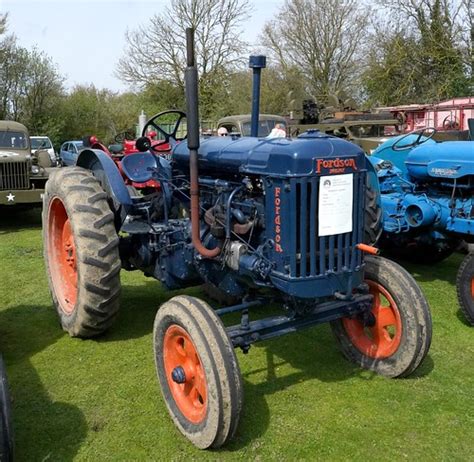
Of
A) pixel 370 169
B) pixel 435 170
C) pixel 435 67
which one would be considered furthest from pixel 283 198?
pixel 435 67

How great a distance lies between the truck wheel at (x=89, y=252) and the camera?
3711 mm

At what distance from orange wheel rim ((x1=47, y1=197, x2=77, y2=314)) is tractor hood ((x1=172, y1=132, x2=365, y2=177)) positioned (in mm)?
1688

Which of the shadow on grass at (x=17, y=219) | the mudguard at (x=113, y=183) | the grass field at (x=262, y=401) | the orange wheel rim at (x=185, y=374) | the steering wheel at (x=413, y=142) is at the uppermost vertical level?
the steering wheel at (x=413, y=142)

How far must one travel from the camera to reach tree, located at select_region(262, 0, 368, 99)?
25562mm

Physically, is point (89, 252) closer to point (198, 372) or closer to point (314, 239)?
point (198, 372)

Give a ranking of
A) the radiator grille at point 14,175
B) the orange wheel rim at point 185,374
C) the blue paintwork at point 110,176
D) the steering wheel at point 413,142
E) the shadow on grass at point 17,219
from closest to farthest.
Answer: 1. the orange wheel rim at point 185,374
2. the blue paintwork at point 110,176
3. the steering wheel at point 413,142
4. the radiator grille at point 14,175
5. the shadow on grass at point 17,219

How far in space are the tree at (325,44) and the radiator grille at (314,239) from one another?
2337 centimetres

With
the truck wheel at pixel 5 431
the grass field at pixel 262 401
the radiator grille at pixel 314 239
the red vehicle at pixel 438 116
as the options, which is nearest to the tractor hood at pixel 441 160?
the grass field at pixel 262 401

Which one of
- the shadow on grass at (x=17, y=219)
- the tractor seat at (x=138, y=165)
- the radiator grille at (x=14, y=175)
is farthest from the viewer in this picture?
the shadow on grass at (x=17, y=219)

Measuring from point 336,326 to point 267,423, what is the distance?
3.10 ft

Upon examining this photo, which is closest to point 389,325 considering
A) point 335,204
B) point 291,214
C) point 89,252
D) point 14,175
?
point 335,204

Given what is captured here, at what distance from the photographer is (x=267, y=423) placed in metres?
3.00

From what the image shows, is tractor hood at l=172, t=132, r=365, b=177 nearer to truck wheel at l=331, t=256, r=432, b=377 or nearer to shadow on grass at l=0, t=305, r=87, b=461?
truck wheel at l=331, t=256, r=432, b=377

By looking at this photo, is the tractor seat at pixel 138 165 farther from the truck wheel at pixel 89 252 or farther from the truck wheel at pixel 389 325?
the truck wheel at pixel 389 325
